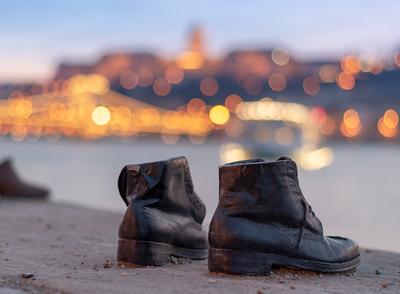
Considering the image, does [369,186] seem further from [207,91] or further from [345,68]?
[345,68]

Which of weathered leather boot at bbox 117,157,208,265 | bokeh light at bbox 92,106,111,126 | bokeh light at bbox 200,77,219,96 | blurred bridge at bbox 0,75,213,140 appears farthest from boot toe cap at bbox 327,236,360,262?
bokeh light at bbox 200,77,219,96

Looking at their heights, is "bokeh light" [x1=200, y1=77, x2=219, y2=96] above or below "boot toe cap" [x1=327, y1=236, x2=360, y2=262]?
above

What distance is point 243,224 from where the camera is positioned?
137 inches

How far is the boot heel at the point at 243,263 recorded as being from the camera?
3.46 metres

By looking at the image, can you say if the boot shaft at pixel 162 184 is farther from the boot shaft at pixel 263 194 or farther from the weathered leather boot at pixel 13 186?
the weathered leather boot at pixel 13 186

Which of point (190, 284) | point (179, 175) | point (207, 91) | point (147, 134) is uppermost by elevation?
point (207, 91)

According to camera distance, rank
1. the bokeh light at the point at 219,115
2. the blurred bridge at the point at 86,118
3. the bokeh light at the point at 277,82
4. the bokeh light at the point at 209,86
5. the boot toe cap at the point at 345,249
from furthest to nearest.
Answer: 1. the bokeh light at the point at 277,82
2. the bokeh light at the point at 209,86
3. the bokeh light at the point at 219,115
4. the blurred bridge at the point at 86,118
5. the boot toe cap at the point at 345,249

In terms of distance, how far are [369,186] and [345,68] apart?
220 feet

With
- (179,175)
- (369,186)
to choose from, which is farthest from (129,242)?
(369,186)

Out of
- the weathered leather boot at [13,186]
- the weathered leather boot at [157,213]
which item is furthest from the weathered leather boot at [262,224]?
the weathered leather boot at [13,186]

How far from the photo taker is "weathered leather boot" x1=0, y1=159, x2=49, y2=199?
31.9ft

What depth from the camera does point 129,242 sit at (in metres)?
3.81

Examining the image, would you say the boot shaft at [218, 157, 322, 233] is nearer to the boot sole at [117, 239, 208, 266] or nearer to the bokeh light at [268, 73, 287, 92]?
the boot sole at [117, 239, 208, 266]

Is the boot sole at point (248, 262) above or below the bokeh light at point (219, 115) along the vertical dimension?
below
